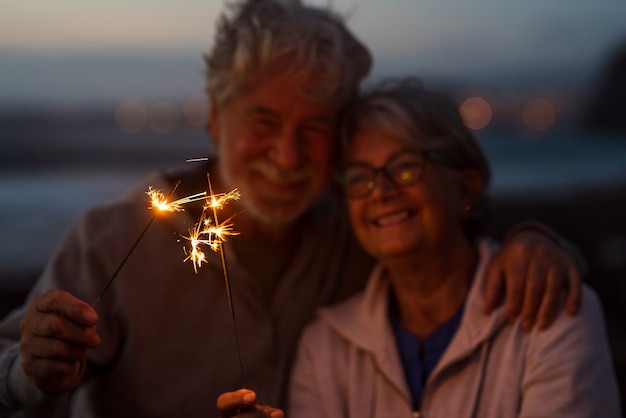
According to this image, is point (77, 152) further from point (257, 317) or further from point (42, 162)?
point (257, 317)

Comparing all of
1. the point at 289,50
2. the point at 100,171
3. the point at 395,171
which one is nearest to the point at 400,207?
the point at 395,171

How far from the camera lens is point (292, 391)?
11.6 ft

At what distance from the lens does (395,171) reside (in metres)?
3.41

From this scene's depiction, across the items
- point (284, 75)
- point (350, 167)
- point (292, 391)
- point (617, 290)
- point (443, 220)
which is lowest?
point (617, 290)

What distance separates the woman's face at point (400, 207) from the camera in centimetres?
336

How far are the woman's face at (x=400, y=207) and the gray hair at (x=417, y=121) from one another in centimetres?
5

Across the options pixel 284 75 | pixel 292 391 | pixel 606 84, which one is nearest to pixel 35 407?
pixel 292 391

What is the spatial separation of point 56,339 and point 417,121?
1.88 metres

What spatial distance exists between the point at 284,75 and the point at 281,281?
3.43ft

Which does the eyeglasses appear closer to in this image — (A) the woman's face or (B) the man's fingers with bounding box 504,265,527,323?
(A) the woman's face

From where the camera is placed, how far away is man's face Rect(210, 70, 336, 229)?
364cm

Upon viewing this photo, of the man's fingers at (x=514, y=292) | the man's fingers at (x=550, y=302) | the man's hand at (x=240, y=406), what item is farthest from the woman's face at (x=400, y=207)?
the man's hand at (x=240, y=406)

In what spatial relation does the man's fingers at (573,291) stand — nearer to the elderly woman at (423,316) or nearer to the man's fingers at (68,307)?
the elderly woman at (423,316)

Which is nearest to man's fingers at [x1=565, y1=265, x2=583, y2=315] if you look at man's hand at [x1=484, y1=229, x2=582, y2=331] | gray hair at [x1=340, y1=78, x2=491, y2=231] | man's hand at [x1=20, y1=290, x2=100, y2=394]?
man's hand at [x1=484, y1=229, x2=582, y2=331]
